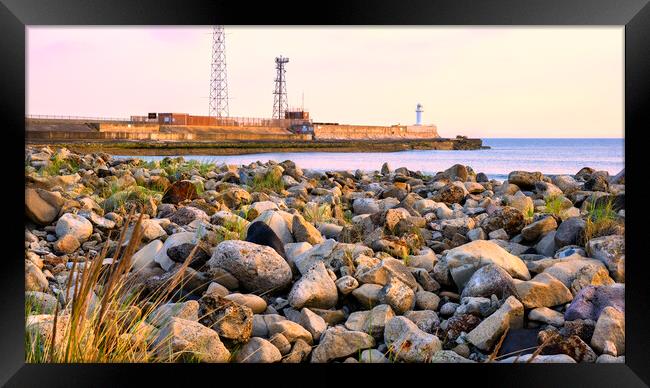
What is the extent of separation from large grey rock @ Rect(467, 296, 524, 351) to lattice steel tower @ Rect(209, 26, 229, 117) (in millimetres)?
3186

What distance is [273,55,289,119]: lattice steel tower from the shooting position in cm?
611

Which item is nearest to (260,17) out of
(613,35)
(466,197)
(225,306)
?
(225,306)

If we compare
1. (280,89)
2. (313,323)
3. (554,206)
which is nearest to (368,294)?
(313,323)

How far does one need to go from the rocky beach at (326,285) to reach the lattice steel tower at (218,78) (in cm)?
137

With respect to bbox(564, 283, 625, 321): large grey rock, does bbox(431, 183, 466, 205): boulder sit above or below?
above

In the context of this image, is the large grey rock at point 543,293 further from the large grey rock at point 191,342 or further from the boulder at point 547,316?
the large grey rock at point 191,342

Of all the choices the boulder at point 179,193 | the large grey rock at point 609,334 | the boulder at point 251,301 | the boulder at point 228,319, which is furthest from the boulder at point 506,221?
the boulder at point 179,193

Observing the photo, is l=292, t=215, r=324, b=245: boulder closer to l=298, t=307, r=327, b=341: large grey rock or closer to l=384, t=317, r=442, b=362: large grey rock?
l=298, t=307, r=327, b=341: large grey rock

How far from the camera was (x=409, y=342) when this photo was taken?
256 cm

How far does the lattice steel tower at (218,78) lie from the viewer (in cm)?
525

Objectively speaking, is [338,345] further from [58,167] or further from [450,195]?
[58,167]

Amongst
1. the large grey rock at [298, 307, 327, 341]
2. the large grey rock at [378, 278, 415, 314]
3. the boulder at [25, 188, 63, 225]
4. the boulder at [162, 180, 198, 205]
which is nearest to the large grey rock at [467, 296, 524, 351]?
the large grey rock at [378, 278, 415, 314]

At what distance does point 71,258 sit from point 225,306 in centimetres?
163
